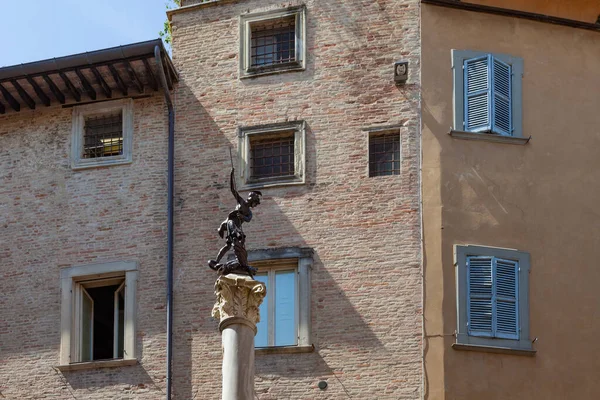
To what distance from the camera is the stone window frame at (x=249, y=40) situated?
81.8 feet

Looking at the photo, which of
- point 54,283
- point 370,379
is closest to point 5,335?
point 54,283

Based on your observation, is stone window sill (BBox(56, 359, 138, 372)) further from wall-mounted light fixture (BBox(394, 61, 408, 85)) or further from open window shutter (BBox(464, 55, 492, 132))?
open window shutter (BBox(464, 55, 492, 132))

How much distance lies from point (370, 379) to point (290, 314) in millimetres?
1850

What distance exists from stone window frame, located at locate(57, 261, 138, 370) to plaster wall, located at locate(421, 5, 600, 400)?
523 cm

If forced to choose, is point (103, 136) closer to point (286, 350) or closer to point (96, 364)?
point (96, 364)

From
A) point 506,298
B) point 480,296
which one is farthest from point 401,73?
point 506,298

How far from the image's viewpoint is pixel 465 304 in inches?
899

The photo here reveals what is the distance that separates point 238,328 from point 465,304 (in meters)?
5.82

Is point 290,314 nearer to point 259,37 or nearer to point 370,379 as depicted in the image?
point 370,379

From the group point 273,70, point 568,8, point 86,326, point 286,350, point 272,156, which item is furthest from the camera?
point 568,8

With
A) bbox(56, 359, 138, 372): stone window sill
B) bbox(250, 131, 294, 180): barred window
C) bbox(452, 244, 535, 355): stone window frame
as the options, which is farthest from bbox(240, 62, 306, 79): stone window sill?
bbox(56, 359, 138, 372): stone window sill

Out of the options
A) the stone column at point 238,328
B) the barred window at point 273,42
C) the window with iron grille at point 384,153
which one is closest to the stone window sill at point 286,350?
the window with iron grille at point 384,153

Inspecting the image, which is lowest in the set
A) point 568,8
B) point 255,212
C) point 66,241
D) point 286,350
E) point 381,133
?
point 286,350

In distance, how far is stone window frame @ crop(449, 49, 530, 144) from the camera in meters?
23.8
